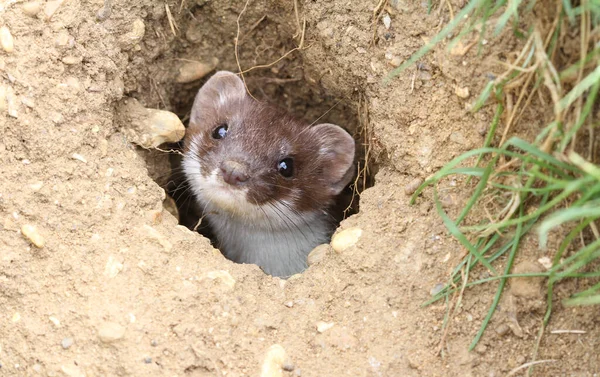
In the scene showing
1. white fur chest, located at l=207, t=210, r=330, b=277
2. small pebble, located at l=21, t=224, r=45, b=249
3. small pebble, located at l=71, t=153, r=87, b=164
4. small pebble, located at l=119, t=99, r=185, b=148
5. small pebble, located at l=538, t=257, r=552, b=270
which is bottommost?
white fur chest, located at l=207, t=210, r=330, b=277

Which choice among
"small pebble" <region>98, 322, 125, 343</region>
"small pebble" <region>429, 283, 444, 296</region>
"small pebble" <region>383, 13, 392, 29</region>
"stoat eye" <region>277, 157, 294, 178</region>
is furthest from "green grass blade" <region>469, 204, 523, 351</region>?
"stoat eye" <region>277, 157, 294, 178</region>

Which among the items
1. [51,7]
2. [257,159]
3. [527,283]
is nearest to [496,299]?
[527,283]

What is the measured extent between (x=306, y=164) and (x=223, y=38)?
1.21 metres

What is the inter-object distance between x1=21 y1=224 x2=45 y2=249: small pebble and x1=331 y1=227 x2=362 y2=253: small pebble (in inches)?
63.9

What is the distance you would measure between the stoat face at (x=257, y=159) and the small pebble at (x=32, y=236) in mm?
1369

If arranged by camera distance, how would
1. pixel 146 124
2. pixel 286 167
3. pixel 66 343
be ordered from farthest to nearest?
pixel 286 167, pixel 146 124, pixel 66 343

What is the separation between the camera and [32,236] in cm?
339

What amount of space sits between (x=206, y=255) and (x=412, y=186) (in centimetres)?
128

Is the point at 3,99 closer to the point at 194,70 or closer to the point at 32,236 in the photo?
the point at 32,236

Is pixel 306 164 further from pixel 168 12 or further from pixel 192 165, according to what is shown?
pixel 168 12

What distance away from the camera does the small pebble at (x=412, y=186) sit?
376 cm

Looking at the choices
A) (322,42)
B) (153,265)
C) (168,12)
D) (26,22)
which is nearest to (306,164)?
(322,42)

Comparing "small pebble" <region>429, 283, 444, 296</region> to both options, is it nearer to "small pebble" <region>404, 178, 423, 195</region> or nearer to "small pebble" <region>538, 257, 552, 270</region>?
"small pebble" <region>538, 257, 552, 270</region>

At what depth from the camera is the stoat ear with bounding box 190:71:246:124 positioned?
17.0 ft
